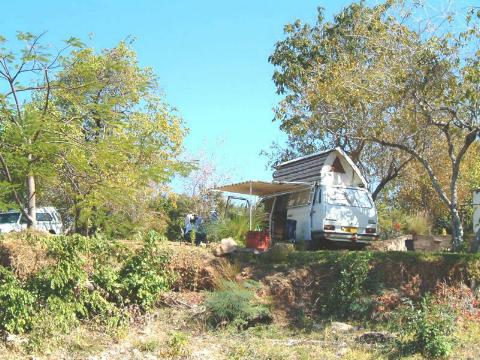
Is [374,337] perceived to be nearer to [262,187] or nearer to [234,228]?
[234,228]

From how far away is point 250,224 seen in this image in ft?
59.9

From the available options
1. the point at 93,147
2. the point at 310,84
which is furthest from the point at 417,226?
the point at 93,147

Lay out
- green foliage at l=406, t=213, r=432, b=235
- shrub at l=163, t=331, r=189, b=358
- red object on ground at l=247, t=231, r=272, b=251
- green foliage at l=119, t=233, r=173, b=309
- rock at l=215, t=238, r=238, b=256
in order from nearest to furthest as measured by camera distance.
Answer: shrub at l=163, t=331, r=189, b=358 < green foliage at l=119, t=233, r=173, b=309 < rock at l=215, t=238, r=238, b=256 < red object on ground at l=247, t=231, r=272, b=251 < green foliage at l=406, t=213, r=432, b=235

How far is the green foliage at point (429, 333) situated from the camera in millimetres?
9789

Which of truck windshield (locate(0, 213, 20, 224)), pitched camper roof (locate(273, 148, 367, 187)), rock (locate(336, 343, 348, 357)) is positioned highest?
pitched camper roof (locate(273, 148, 367, 187))

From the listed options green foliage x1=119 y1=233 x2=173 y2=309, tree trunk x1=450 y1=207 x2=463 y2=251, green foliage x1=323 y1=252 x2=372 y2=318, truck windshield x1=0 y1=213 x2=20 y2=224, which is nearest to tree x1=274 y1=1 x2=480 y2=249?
tree trunk x1=450 y1=207 x2=463 y2=251

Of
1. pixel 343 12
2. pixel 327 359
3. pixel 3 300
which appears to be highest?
pixel 343 12

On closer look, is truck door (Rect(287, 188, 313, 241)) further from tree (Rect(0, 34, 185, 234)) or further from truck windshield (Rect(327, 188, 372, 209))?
tree (Rect(0, 34, 185, 234))

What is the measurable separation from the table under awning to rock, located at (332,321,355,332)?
21.7 ft

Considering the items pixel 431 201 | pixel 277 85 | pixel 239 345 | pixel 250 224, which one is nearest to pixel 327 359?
pixel 239 345

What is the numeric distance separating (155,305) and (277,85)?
1638 cm

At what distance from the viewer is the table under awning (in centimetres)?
1910

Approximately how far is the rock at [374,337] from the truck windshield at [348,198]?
7037 mm

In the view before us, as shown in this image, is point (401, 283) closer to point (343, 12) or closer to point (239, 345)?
point (239, 345)
